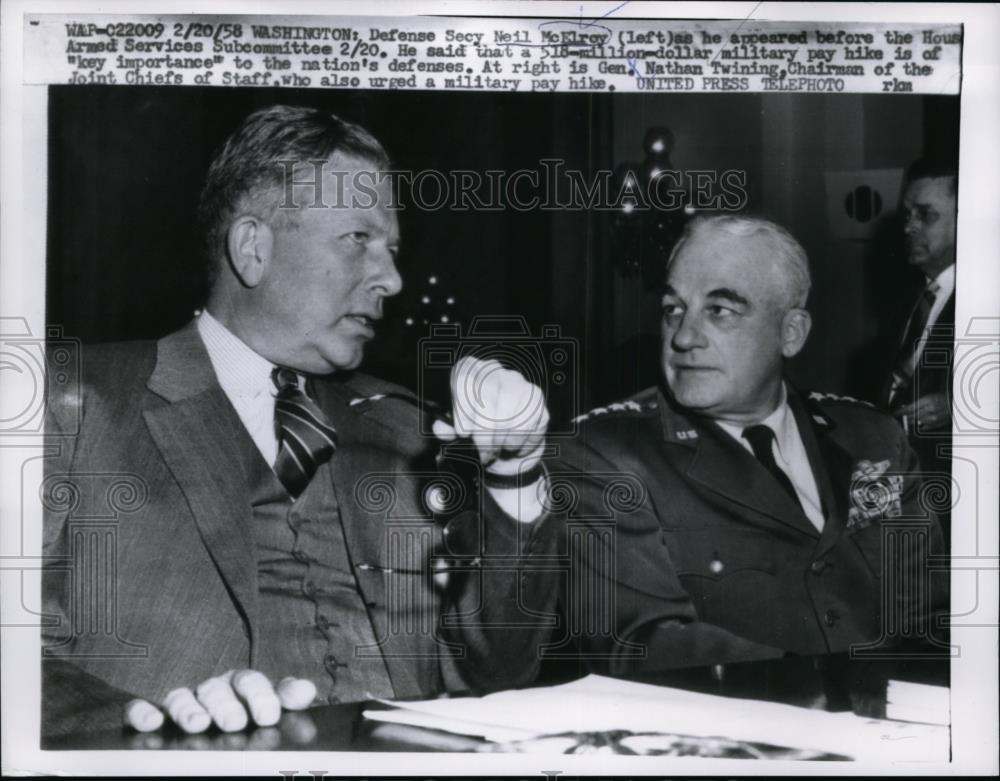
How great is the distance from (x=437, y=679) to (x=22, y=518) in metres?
1.57

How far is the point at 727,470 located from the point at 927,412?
29.9 inches

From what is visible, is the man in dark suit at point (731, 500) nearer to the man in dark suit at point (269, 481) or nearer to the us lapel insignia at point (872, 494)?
the us lapel insignia at point (872, 494)

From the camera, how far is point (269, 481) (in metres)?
4.45

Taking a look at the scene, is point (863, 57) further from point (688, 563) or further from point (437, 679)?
point (437, 679)

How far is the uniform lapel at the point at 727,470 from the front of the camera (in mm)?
4586

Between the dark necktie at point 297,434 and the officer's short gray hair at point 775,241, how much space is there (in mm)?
1355

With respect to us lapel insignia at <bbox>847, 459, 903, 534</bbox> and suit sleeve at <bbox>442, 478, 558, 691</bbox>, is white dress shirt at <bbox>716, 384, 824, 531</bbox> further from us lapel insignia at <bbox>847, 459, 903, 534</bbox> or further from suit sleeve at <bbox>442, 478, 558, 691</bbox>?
suit sleeve at <bbox>442, 478, 558, 691</bbox>

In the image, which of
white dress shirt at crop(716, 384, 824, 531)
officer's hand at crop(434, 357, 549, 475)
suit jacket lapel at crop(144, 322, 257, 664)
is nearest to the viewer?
suit jacket lapel at crop(144, 322, 257, 664)

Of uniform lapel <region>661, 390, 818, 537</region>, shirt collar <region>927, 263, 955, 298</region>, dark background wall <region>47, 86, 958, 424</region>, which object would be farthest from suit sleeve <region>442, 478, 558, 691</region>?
shirt collar <region>927, 263, 955, 298</region>

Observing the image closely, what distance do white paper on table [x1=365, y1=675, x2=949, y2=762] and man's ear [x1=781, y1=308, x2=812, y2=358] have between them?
1260mm

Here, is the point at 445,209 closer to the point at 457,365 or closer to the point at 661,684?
the point at 457,365

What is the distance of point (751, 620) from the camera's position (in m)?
4.55

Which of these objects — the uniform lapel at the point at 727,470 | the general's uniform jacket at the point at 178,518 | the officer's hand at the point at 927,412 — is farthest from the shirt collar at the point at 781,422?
the general's uniform jacket at the point at 178,518

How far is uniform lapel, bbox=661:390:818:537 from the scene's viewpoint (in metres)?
4.59
